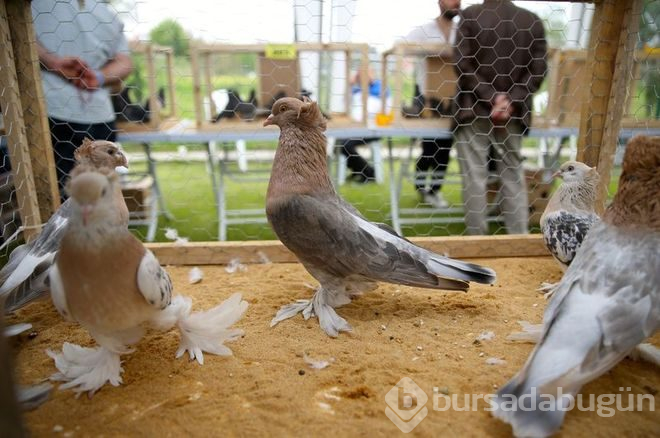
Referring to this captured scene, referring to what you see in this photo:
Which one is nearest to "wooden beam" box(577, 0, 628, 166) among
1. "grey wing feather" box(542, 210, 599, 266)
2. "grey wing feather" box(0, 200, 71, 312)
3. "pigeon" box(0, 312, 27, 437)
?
"grey wing feather" box(542, 210, 599, 266)

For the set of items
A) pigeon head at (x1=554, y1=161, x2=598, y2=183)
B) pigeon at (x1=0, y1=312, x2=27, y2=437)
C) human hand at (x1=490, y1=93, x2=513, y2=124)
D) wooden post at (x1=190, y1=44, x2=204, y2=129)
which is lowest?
pigeon at (x1=0, y1=312, x2=27, y2=437)

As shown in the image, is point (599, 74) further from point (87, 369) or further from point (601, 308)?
point (87, 369)

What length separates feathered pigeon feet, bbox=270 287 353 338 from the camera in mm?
1806

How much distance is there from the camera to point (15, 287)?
65.7 inches

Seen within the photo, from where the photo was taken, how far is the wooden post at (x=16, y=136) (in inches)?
82.4

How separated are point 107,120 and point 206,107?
0.71m

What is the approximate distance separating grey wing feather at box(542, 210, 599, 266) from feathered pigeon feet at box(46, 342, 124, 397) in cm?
190

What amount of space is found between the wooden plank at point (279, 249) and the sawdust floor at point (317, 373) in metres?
0.33

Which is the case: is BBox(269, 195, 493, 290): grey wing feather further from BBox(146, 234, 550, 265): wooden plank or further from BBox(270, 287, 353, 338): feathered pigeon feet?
BBox(146, 234, 550, 265): wooden plank

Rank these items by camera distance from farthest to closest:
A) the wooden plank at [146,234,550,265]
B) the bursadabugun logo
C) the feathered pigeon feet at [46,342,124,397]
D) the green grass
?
the green grass < the wooden plank at [146,234,550,265] < the feathered pigeon feet at [46,342,124,397] < the bursadabugun logo

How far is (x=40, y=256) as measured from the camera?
68.7 inches

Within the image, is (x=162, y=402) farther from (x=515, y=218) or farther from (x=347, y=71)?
(x=515, y=218)

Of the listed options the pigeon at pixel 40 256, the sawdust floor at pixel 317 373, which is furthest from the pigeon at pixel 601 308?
the pigeon at pixel 40 256

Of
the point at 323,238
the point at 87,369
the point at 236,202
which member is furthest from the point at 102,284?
the point at 236,202
